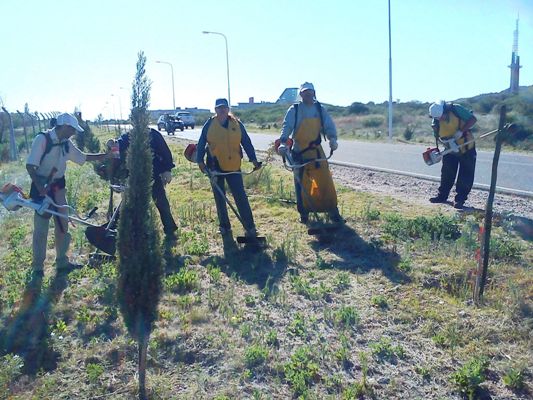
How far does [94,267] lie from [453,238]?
4.12 m

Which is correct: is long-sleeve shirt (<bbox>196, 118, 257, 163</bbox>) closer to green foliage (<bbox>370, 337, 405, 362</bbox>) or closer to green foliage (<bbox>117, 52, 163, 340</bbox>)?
green foliage (<bbox>370, 337, 405, 362</bbox>)

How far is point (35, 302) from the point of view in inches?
213

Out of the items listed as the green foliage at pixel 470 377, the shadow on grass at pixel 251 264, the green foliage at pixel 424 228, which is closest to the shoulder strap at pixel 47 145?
the shadow on grass at pixel 251 264

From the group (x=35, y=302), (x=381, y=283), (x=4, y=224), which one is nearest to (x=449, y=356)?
(x=381, y=283)

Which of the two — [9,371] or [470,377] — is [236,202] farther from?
[470,377]

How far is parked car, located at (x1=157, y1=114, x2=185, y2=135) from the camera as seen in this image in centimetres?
4231

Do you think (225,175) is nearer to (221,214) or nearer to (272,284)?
(221,214)

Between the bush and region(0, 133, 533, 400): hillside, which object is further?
the bush

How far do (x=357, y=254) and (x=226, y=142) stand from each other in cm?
217

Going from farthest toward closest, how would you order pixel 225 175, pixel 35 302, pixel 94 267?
pixel 225 175 < pixel 94 267 < pixel 35 302

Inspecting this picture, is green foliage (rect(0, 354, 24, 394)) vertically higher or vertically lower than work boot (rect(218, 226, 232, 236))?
lower

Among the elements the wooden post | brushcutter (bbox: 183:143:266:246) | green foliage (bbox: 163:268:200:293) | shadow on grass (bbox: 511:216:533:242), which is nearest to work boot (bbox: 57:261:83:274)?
green foliage (bbox: 163:268:200:293)

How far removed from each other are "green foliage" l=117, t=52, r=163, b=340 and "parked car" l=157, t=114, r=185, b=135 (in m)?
37.2

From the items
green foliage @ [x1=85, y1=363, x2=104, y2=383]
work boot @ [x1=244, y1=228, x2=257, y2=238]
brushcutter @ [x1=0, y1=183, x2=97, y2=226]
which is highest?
brushcutter @ [x1=0, y1=183, x2=97, y2=226]
